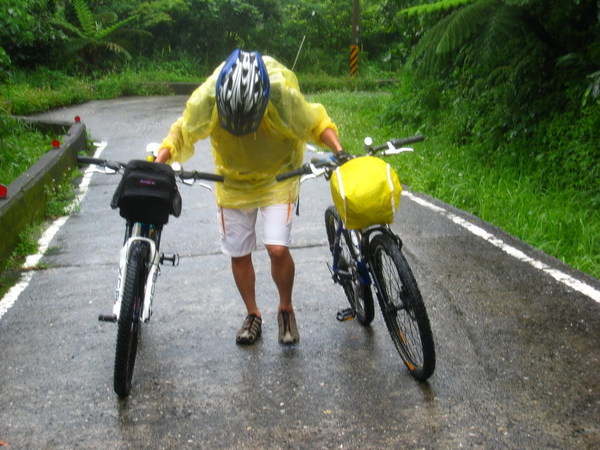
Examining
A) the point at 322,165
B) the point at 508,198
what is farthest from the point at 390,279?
the point at 508,198

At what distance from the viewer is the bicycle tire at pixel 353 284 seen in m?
4.67

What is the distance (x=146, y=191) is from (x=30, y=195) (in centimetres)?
481

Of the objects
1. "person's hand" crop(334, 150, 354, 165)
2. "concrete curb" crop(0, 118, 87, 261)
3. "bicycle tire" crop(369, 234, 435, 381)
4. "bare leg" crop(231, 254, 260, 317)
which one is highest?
"person's hand" crop(334, 150, 354, 165)

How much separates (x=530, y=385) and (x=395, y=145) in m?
1.45

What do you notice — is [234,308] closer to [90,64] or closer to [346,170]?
[346,170]

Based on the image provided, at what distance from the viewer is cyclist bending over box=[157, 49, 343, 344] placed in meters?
4.03

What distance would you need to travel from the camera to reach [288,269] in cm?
476

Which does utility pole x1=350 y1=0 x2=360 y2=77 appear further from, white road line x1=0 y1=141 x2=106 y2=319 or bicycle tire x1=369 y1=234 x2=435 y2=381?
bicycle tire x1=369 y1=234 x2=435 y2=381

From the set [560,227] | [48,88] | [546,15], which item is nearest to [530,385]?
[560,227]

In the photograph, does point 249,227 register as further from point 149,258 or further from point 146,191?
point 146,191

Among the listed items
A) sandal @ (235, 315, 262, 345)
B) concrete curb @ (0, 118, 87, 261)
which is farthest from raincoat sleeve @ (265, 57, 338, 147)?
concrete curb @ (0, 118, 87, 261)

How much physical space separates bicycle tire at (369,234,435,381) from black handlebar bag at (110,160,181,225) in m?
1.13

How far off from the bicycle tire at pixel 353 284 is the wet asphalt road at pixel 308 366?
126mm

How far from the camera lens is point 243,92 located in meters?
3.96
